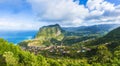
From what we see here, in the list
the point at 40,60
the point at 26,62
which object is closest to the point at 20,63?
the point at 26,62

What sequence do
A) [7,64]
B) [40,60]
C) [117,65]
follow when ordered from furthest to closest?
[117,65] → [40,60] → [7,64]


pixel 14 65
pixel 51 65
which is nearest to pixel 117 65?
pixel 51 65

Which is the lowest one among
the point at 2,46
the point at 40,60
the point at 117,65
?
the point at 117,65

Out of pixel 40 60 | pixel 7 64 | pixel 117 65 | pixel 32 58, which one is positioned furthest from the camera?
pixel 117 65

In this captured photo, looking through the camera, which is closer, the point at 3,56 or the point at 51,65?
the point at 3,56

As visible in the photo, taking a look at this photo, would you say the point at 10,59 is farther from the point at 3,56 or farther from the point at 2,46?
the point at 2,46

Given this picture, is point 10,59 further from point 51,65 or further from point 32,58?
point 51,65

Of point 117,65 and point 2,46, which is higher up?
point 2,46

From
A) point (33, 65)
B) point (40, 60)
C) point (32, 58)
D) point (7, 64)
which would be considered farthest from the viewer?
point (40, 60)

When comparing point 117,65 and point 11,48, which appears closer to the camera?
point 11,48
